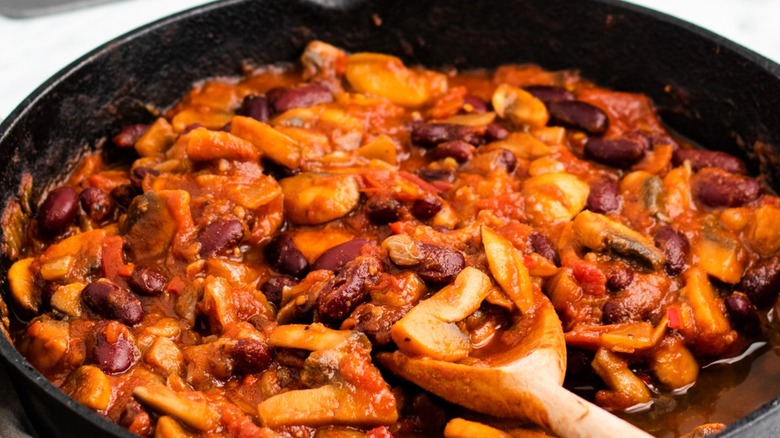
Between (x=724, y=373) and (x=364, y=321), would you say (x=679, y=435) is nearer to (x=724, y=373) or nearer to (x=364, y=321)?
(x=724, y=373)

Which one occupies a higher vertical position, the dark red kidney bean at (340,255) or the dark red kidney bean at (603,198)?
the dark red kidney bean at (603,198)

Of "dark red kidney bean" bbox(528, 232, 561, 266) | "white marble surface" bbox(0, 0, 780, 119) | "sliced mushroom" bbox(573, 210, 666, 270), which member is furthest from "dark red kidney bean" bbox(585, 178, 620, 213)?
"white marble surface" bbox(0, 0, 780, 119)

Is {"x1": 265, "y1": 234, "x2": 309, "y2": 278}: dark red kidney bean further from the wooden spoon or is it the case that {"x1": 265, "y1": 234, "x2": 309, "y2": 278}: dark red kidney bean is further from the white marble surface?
the white marble surface

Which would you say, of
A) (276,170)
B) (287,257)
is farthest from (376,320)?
(276,170)

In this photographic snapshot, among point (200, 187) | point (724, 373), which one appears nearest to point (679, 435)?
point (724, 373)

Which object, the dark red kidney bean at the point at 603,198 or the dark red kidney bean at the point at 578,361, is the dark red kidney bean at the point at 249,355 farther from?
the dark red kidney bean at the point at 603,198

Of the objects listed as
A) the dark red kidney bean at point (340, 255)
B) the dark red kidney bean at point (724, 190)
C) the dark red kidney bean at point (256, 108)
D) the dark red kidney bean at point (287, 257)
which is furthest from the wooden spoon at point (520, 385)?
the dark red kidney bean at point (256, 108)
